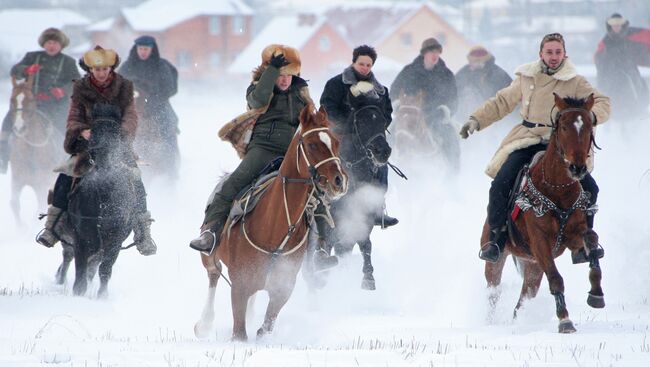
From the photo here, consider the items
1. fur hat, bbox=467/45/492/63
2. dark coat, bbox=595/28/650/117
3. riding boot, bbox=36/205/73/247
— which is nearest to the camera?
riding boot, bbox=36/205/73/247

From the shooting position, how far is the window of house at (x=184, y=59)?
9489cm

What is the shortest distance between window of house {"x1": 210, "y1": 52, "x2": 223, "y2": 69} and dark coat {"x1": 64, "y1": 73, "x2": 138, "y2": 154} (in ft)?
277

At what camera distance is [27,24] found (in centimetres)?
9481

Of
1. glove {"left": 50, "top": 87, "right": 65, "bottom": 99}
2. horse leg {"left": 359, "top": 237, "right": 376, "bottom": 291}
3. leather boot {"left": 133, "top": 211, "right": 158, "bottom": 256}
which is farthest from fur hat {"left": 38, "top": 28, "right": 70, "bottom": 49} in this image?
horse leg {"left": 359, "top": 237, "right": 376, "bottom": 291}

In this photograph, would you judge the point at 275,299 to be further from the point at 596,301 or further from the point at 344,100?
the point at 344,100

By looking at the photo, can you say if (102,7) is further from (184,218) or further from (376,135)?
(376,135)

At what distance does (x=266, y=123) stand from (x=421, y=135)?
827 centimetres

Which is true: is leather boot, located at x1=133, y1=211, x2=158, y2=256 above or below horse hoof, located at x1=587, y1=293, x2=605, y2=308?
above

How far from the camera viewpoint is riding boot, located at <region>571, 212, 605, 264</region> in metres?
10.4

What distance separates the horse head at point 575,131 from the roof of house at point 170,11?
88.1m

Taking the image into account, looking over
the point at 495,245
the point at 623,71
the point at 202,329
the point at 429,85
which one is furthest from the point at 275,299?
the point at 623,71

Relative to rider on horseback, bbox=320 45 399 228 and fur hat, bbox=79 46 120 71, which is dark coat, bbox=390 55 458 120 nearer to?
rider on horseback, bbox=320 45 399 228

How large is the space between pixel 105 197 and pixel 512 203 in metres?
4.50

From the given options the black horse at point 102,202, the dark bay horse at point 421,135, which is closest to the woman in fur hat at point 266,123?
the black horse at point 102,202
